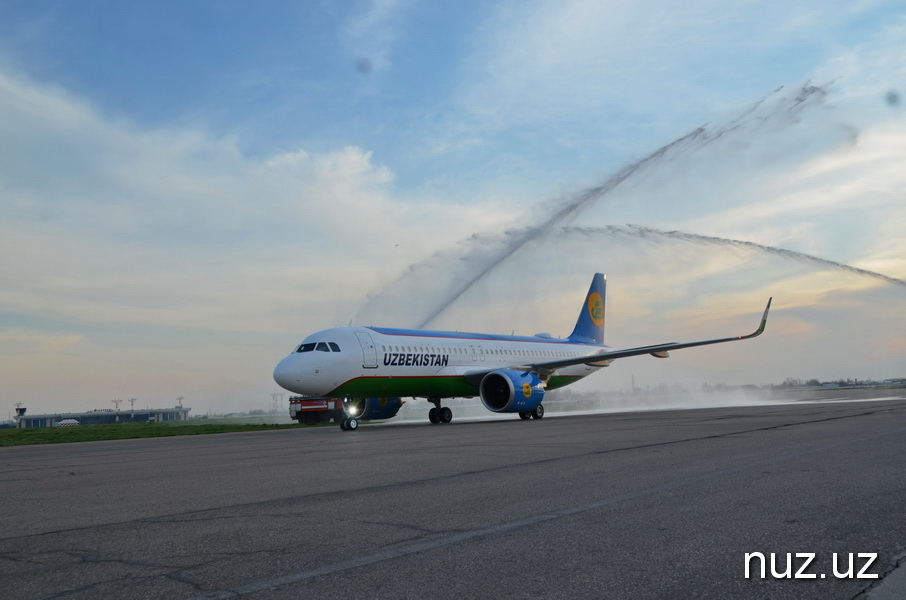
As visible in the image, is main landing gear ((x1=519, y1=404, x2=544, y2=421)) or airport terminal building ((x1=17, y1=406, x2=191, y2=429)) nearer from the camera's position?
main landing gear ((x1=519, y1=404, x2=544, y2=421))

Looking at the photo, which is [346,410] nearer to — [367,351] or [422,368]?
[367,351]

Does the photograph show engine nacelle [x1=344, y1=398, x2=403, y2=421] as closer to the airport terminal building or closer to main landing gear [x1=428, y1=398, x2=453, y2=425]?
main landing gear [x1=428, y1=398, x2=453, y2=425]

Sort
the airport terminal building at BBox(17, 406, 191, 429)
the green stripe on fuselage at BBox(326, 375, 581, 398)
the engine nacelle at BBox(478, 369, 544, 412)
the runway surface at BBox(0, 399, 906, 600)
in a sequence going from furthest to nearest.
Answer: the airport terminal building at BBox(17, 406, 191, 429) → the engine nacelle at BBox(478, 369, 544, 412) → the green stripe on fuselage at BBox(326, 375, 581, 398) → the runway surface at BBox(0, 399, 906, 600)

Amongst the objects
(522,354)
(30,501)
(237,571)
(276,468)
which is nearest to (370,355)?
(522,354)

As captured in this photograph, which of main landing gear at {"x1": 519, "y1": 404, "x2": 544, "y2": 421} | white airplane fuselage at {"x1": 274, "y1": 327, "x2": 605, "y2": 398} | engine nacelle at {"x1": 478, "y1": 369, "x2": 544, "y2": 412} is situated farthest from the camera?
main landing gear at {"x1": 519, "y1": 404, "x2": 544, "y2": 421}

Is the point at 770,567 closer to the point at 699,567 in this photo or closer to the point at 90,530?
the point at 699,567

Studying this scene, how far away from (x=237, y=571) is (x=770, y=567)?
3.66m

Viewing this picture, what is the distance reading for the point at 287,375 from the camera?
2695 centimetres

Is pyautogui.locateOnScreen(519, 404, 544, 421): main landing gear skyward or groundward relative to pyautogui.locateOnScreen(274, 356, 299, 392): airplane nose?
groundward

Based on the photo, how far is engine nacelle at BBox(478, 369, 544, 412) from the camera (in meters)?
30.4

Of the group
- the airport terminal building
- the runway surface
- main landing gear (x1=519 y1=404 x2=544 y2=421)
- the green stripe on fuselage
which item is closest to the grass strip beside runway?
the green stripe on fuselage

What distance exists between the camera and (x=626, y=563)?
496 cm

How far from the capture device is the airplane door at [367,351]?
28.6 metres

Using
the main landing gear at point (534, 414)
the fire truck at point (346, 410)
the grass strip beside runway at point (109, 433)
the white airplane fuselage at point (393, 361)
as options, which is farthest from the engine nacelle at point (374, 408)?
the main landing gear at point (534, 414)
